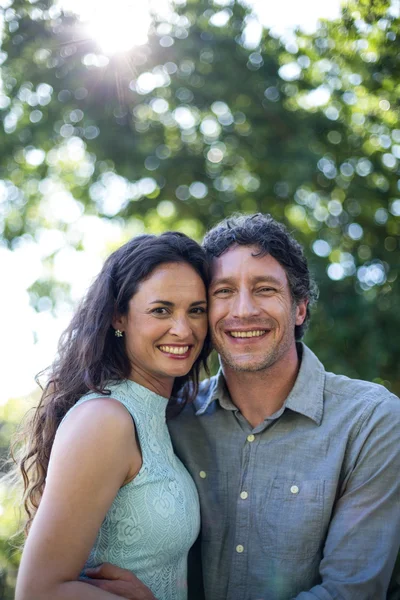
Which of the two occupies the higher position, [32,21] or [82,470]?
[32,21]

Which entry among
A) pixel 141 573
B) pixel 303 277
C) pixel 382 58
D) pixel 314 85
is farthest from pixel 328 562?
pixel 314 85

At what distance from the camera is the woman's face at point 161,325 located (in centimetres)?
250

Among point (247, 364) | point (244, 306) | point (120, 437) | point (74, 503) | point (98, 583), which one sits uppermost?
point (244, 306)

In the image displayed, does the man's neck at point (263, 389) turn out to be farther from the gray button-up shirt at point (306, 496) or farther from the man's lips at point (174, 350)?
the man's lips at point (174, 350)

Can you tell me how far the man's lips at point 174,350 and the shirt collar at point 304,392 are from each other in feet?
1.27

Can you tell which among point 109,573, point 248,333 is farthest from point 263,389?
point 109,573

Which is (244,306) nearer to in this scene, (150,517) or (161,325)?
(161,325)

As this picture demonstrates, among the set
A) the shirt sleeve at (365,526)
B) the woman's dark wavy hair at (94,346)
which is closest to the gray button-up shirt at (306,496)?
the shirt sleeve at (365,526)

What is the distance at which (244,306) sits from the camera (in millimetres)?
2703

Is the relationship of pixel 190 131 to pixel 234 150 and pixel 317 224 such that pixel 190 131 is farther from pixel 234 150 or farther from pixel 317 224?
pixel 317 224

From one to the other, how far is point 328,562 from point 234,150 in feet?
11.0

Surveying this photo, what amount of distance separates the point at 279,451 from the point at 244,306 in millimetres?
591

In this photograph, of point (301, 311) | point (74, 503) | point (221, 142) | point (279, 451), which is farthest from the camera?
point (221, 142)

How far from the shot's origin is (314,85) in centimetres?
466
